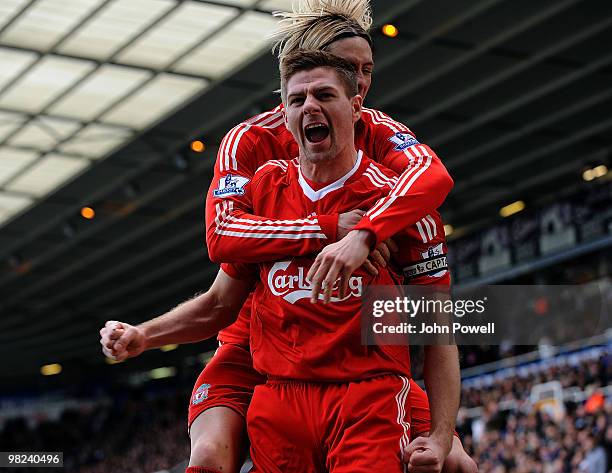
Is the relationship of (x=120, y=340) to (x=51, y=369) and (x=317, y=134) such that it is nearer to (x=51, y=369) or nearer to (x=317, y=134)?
(x=317, y=134)

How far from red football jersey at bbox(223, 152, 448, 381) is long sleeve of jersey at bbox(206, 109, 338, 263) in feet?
0.12

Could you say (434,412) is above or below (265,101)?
below

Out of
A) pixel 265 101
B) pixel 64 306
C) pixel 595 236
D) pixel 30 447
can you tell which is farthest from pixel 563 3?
pixel 30 447

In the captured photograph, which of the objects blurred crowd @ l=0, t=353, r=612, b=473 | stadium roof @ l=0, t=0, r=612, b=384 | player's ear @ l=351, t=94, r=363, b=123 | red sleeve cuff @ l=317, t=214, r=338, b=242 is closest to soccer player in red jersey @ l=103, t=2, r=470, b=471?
red sleeve cuff @ l=317, t=214, r=338, b=242

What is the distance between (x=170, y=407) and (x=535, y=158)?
24.3 m

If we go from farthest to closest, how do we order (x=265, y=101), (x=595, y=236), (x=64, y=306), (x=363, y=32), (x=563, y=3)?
1. (x=64, y=306)
2. (x=595, y=236)
3. (x=265, y=101)
4. (x=563, y=3)
5. (x=363, y=32)

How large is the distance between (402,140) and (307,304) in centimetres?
88

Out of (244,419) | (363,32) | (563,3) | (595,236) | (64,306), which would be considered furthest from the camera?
(64,306)

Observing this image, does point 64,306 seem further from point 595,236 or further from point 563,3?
point 563,3

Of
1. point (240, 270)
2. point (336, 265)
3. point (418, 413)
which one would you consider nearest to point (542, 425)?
point (418, 413)

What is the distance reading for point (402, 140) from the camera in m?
3.93

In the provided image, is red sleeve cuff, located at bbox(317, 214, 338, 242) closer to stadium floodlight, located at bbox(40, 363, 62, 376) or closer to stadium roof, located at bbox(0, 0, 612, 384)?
stadium roof, located at bbox(0, 0, 612, 384)

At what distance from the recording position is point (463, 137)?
21.6 meters

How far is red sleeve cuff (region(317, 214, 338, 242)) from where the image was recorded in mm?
3344
